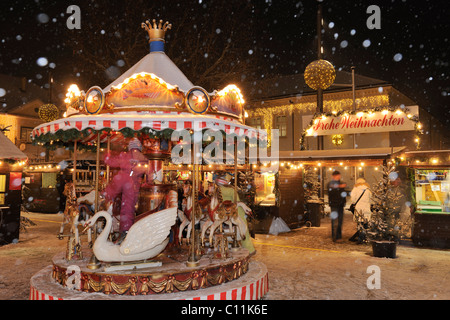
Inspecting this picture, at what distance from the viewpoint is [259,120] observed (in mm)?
31547

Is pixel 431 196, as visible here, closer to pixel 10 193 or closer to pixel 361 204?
pixel 361 204

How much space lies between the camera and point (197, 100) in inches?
236

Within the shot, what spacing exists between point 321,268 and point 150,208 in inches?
173

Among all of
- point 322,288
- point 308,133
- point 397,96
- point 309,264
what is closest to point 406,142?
point 397,96

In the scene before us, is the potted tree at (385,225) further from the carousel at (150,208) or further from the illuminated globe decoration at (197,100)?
the illuminated globe decoration at (197,100)

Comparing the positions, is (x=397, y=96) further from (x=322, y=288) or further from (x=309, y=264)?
(x=322, y=288)

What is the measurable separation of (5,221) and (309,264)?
10.0 m

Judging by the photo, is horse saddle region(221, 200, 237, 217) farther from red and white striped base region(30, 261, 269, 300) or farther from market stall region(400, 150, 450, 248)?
market stall region(400, 150, 450, 248)

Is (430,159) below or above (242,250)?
above

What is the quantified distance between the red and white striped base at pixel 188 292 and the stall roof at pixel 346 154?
7.47 meters

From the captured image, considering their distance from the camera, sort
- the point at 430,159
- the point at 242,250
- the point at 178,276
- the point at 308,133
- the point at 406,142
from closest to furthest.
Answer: the point at 178,276 → the point at 242,250 → the point at 430,159 → the point at 308,133 → the point at 406,142

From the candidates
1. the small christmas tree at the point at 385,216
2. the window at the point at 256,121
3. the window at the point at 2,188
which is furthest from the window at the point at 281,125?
the window at the point at 2,188

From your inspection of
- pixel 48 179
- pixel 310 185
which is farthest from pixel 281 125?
pixel 48 179

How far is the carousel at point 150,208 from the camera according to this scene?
213 inches
